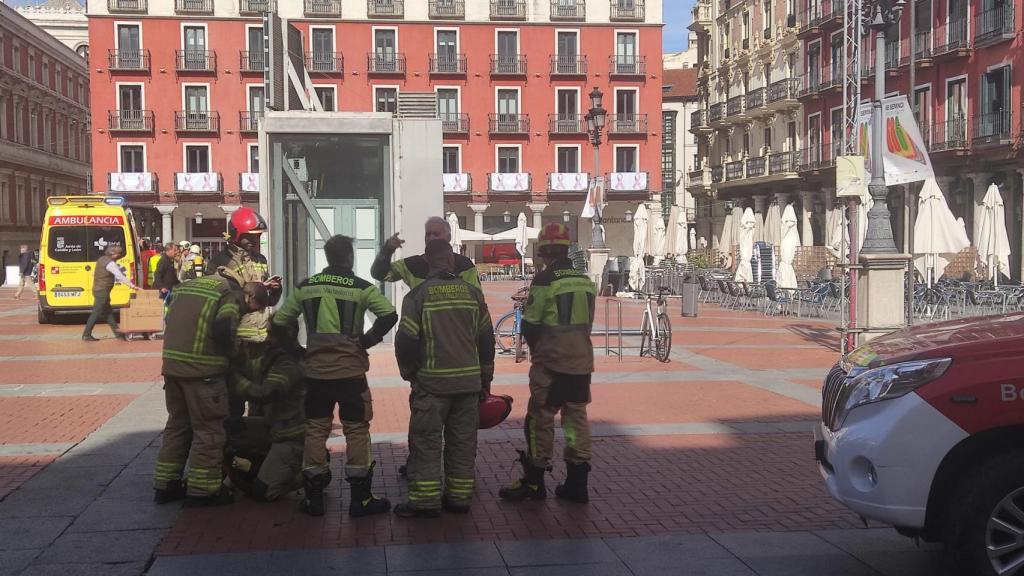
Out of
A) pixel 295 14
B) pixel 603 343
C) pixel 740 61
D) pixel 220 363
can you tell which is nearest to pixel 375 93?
pixel 295 14

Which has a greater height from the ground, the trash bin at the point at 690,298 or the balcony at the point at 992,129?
the balcony at the point at 992,129

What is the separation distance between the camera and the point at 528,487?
632 centimetres

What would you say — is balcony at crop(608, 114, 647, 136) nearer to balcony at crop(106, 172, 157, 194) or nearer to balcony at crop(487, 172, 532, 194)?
balcony at crop(487, 172, 532, 194)

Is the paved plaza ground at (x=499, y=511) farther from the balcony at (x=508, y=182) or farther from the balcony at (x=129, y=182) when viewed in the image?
the balcony at (x=508, y=182)

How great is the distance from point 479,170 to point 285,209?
3956 cm

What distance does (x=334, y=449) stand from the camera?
7891 millimetres

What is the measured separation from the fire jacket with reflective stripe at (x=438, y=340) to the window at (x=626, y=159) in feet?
160

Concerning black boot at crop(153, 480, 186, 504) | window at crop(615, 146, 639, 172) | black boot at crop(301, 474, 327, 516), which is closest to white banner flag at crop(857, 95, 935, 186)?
black boot at crop(301, 474, 327, 516)

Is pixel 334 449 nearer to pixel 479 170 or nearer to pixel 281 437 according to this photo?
pixel 281 437

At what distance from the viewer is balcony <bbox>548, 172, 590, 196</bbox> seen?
5269 cm

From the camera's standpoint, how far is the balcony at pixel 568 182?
5269 cm

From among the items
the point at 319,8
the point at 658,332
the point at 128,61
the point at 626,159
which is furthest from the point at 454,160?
the point at 658,332

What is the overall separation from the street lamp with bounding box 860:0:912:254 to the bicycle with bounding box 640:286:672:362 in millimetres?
2736

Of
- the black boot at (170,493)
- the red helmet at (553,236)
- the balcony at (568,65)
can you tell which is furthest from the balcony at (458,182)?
the black boot at (170,493)
